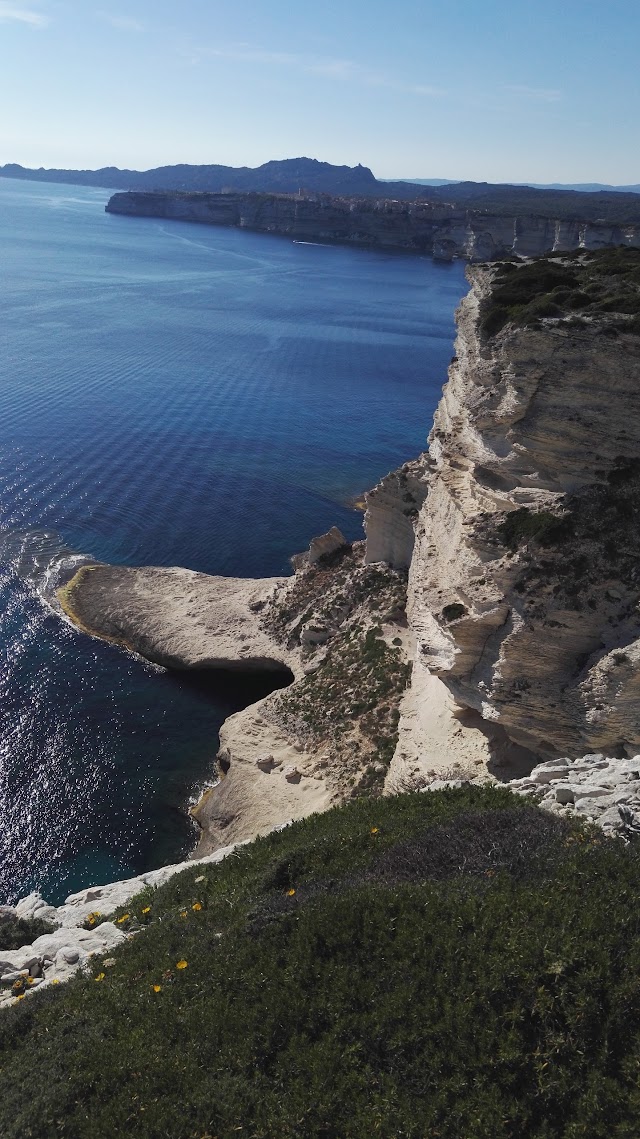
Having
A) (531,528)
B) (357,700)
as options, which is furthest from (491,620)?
(357,700)

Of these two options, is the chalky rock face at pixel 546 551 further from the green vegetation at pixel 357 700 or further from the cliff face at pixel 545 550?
the green vegetation at pixel 357 700

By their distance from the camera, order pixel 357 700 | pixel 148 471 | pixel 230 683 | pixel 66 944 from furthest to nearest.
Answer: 1. pixel 148 471
2. pixel 230 683
3. pixel 357 700
4. pixel 66 944

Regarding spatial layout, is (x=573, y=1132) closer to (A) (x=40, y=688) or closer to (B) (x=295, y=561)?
(A) (x=40, y=688)

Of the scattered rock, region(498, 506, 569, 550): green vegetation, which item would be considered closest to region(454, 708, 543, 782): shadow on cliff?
region(498, 506, 569, 550): green vegetation

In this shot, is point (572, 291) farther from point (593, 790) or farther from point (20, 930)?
point (20, 930)

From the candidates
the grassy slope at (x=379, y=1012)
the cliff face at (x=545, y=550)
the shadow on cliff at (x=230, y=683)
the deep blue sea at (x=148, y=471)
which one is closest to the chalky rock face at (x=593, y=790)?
the grassy slope at (x=379, y=1012)

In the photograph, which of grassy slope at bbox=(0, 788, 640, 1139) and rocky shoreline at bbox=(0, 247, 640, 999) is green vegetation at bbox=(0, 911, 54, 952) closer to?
rocky shoreline at bbox=(0, 247, 640, 999)
